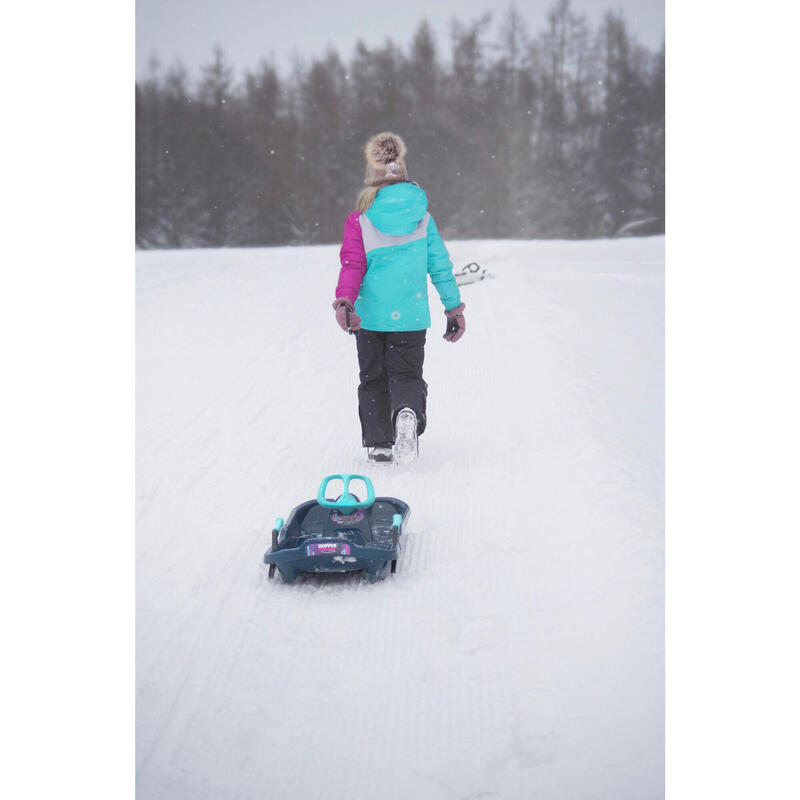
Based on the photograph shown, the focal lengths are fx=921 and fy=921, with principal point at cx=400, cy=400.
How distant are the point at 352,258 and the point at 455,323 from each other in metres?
0.51

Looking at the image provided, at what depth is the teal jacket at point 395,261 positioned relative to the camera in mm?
3652

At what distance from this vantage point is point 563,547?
3010 mm

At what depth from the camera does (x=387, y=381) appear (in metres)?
3.94

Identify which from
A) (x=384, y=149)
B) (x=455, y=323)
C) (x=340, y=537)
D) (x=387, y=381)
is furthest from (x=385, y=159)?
(x=340, y=537)

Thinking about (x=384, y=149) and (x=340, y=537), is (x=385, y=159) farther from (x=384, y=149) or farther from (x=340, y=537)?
(x=340, y=537)

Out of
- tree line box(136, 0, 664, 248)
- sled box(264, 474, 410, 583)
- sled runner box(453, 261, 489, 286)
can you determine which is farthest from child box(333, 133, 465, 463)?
sled runner box(453, 261, 489, 286)

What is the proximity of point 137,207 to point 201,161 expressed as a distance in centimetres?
59

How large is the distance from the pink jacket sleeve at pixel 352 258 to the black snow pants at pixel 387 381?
23 centimetres

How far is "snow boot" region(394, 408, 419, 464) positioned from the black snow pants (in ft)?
0.17

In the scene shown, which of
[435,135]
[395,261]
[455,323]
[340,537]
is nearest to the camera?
[340,537]

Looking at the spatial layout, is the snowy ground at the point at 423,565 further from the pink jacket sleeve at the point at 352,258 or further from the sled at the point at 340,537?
the pink jacket sleeve at the point at 352,258

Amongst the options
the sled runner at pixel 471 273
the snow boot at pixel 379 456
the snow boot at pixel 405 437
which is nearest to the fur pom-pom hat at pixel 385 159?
the snow boot at pixel 405 437
